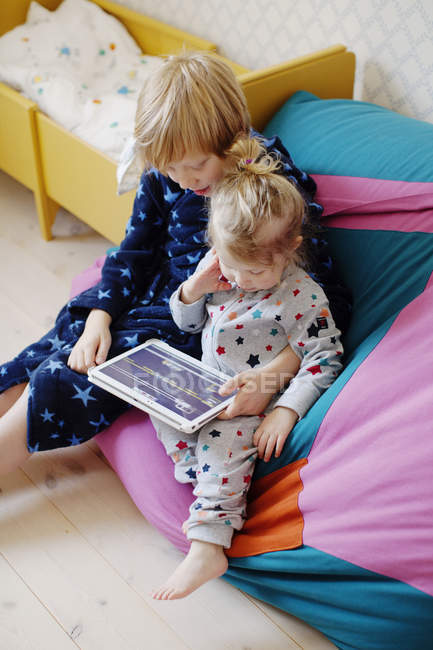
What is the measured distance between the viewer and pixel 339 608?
3.44ft

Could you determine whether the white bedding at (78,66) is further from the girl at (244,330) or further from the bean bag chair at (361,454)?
the girl at (244,330)

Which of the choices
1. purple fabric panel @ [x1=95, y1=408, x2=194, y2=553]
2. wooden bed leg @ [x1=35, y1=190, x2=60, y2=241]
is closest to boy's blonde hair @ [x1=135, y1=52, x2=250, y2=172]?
purple fabric panel @ [x1=95, y1=408, x2=194, y2=553]

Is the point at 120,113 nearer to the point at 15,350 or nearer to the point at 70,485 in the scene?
the point at 15,350

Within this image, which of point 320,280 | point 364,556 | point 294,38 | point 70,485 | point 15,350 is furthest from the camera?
point 294,38

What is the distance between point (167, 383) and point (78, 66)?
157 centimetres

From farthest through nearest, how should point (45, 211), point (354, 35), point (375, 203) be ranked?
point (45, 211) → point (354, 35) → point (375, 203)

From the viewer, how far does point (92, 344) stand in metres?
1.35

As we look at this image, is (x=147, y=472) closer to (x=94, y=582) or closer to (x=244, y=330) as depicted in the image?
(x=94, y=582)

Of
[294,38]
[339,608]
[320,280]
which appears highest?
[294,38]

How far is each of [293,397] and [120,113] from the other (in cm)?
127

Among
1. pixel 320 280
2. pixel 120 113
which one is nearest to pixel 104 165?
pixel 120 113

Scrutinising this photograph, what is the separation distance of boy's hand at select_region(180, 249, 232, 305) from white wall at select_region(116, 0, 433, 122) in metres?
0.94

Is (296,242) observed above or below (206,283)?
above

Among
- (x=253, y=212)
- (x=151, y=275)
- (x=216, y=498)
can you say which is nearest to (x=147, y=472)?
(x=216, y=498)
